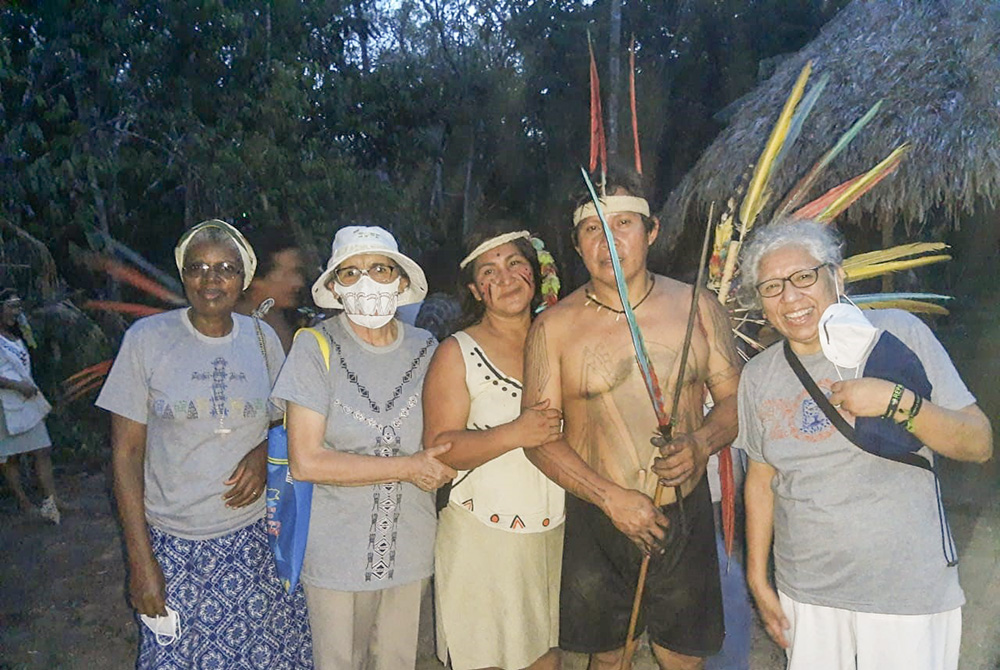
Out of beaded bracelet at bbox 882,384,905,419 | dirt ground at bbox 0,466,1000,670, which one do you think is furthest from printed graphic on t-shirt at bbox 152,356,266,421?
dirt ground at bbox 0,466,1000,670

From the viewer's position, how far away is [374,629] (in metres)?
2.72

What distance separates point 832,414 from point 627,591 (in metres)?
0.97

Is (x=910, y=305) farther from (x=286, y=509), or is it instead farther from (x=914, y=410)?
(x=286, y=509)

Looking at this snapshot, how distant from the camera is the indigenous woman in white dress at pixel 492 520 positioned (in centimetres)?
265

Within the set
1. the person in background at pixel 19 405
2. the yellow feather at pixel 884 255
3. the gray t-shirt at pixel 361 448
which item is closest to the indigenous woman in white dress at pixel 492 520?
the gray t-shirt at pixel 361 448

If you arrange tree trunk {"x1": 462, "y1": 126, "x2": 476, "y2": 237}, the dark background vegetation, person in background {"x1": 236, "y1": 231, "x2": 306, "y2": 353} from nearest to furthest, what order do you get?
person in background {"x1": 236, "y1": 231, "x2": 306, "y2": 353}, the dark background vegetation, tree trunk {"x1": 462, "y1": 126, "x2": 476, "y2": 237}

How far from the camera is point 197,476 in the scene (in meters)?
2.62

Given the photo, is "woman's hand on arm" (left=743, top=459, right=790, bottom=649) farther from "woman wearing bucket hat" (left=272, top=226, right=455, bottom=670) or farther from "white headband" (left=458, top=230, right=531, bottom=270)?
"white headband" (left=458, top=230, right=531, bottom=270)

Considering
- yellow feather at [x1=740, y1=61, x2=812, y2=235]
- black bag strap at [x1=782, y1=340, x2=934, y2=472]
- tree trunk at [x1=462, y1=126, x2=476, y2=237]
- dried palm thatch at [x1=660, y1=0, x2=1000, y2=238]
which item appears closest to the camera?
black bag strap at [x1=782, y1=340, x2=934, y2=472]

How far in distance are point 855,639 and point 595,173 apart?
1.60 metres

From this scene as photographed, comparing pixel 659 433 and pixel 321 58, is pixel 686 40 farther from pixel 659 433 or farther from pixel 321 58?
pixel 659 433

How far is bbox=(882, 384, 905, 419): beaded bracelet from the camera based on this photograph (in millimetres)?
2002

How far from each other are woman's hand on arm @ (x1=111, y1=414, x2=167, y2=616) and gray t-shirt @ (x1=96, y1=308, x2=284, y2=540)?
48 mm

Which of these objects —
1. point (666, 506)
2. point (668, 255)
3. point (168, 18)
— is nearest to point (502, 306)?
point (666, 506)
